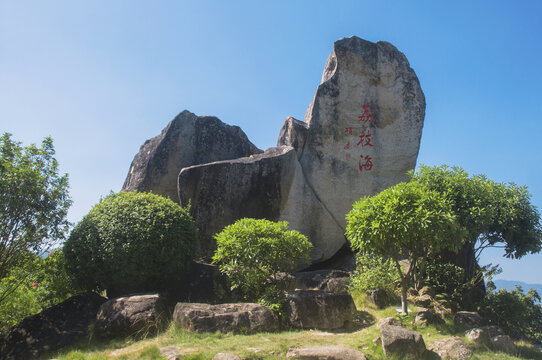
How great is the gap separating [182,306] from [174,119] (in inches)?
328

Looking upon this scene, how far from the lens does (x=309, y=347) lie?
5.72m

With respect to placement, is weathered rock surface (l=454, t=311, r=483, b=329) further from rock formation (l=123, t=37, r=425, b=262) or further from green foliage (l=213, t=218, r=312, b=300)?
rock formation (l=123, t=37, r=425, b=262)

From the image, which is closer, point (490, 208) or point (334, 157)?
point (490, 208)

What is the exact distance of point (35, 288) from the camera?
328 inches

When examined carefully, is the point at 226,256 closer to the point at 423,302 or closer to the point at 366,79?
the point at 423,302

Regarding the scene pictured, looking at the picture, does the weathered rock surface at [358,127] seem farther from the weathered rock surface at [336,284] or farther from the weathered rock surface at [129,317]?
the weathered rock surface at [129,317]

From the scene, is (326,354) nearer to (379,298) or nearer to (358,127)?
(379,298)

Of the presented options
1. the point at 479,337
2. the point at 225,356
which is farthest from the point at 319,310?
the point at 479,337

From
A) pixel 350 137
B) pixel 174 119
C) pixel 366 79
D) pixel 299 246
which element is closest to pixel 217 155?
pixel 174 119

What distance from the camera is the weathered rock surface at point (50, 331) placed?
635 cm

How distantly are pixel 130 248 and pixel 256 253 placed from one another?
248 cm

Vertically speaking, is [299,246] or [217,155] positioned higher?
[217,155]

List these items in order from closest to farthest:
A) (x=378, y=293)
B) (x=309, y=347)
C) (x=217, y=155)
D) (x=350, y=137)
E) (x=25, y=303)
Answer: (x=309, y=347), (x=25, y=303), (x=378, y=293), (x=350, y=137), (x=217, y=155)

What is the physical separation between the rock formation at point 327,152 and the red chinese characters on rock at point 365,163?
0.03m
